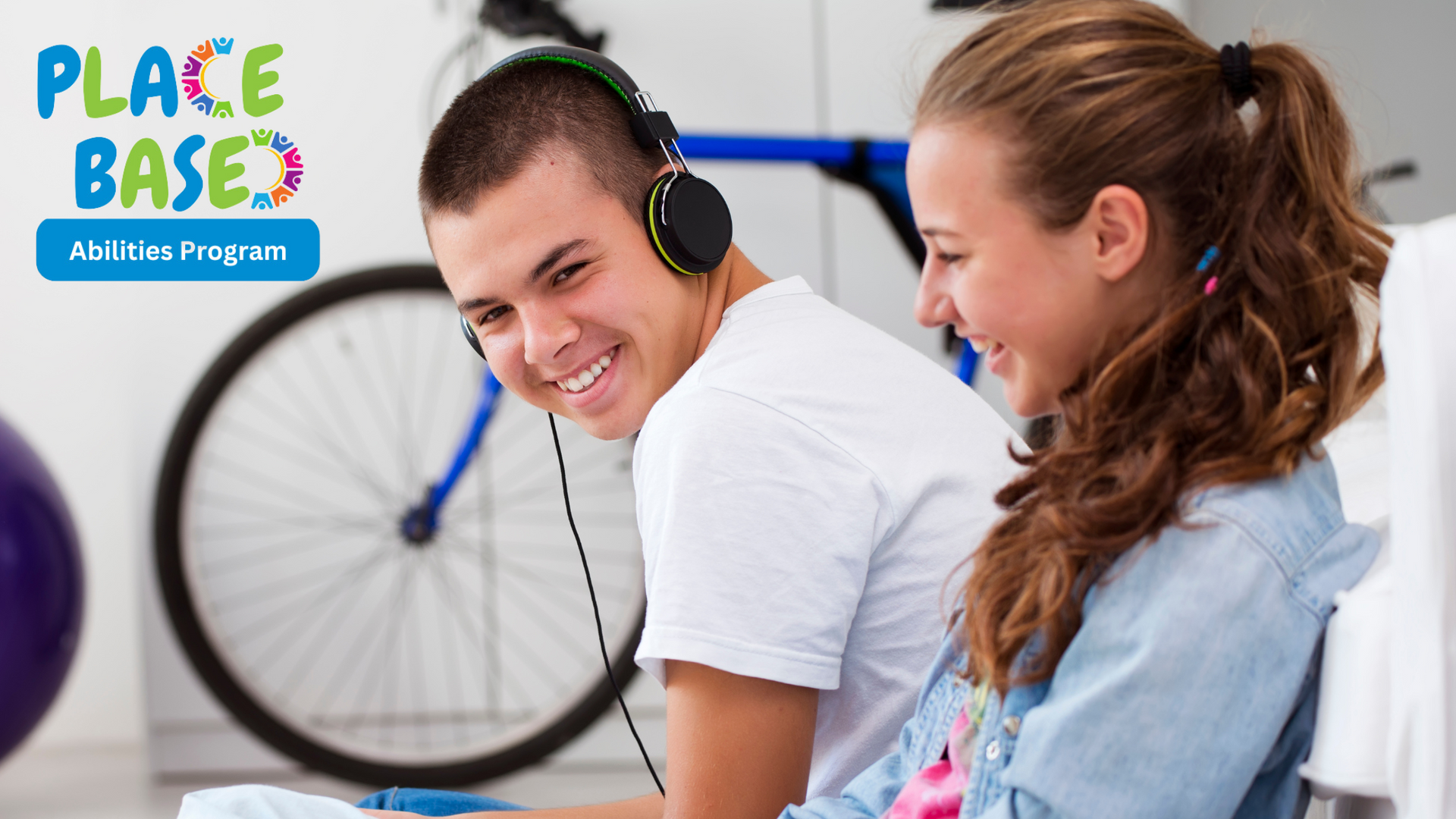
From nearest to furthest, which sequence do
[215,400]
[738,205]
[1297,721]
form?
[1297,721] → [215,400] → [738,205]

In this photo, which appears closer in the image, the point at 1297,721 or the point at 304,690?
the point at 1297,721

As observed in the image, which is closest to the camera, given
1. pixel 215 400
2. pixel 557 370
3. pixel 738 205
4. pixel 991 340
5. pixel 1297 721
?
pixel 1297 721

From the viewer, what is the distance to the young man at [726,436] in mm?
622

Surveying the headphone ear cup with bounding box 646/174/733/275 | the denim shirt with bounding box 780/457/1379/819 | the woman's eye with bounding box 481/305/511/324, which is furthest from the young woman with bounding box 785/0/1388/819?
the woman's eye with bounding box 481/305/511/324

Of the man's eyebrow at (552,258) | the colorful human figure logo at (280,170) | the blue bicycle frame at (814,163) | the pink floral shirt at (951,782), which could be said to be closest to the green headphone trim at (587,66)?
the man's eyebrow at (552,258)

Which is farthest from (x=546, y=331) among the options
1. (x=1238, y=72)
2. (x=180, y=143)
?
(x=180, y=143)

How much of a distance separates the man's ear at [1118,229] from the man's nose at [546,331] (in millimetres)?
379

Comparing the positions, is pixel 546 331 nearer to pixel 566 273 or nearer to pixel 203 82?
pixel 566 273

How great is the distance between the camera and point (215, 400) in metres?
1.67

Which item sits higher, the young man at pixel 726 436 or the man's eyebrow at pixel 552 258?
the man's eyebrow at pixel 552 258

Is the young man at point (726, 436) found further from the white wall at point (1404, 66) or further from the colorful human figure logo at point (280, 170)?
the white wall at point (1404, 66)

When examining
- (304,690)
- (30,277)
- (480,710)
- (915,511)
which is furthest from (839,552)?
(30,277)

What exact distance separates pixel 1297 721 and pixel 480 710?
1.61 metres

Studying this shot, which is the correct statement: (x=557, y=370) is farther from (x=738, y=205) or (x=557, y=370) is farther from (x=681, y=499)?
(x=738, y=205)
